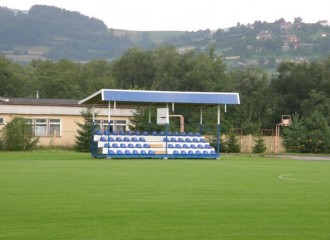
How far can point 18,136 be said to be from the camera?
4828 cm

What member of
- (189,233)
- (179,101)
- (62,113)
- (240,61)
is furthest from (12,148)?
(240,61)

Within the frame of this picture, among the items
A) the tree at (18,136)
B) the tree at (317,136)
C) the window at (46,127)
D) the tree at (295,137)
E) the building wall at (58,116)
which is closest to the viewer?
the tree at (18,136)

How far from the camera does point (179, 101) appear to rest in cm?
4016

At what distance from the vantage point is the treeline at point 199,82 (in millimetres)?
76062

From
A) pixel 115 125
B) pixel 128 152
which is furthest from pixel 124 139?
pixel 115 125

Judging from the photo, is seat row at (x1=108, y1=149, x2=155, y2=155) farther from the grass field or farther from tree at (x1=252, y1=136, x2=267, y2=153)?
the grass field

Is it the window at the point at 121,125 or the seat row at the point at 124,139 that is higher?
the window at the point at 121,125

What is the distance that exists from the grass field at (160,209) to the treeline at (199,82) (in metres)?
43.3

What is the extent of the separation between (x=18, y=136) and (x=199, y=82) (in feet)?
123

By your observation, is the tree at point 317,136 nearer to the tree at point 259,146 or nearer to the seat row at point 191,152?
the tree at point 259,146

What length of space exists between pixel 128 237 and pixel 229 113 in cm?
6934

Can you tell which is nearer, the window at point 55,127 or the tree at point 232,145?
the tree at point 232,145

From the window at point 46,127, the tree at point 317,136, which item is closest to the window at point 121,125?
the window at point 46,127

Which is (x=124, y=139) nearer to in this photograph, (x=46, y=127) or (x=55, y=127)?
(x=46, y=127)
